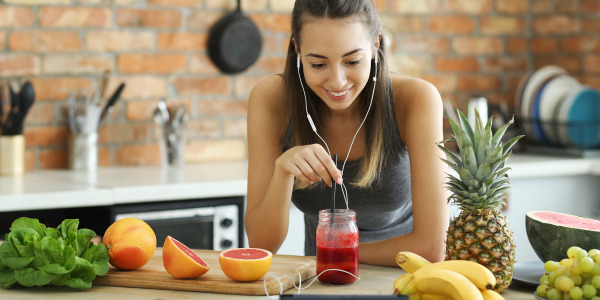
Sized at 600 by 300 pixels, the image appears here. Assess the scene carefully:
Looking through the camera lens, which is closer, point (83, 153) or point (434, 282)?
point (434, 282)

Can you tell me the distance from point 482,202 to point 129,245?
66 cm

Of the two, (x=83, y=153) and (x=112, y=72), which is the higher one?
(x=112, y=72)

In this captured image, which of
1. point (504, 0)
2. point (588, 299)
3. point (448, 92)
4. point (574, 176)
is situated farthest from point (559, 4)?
point (588, 299)

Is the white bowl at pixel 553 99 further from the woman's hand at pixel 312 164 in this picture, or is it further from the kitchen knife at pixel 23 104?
the kitchen knife at pixel 23 104

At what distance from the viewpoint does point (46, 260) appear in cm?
128

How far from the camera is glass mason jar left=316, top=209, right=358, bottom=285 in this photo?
4.37ft

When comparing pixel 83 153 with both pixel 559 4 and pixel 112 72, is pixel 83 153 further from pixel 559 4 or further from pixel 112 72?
pixel 559 4

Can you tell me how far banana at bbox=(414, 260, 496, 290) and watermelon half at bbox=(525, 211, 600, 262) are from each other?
8.3 inches

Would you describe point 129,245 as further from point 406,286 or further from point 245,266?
point 406,286

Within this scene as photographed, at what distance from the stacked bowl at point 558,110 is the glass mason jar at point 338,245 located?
6.94 feet

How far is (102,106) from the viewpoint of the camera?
9.37ft

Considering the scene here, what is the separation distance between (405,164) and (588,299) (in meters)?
0.83

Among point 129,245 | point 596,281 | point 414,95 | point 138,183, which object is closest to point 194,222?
point 138,183

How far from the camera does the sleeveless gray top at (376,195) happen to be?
1.90 meters
